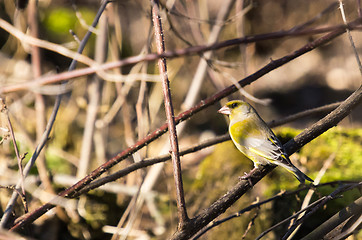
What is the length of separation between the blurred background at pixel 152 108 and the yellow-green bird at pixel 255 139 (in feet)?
1.04

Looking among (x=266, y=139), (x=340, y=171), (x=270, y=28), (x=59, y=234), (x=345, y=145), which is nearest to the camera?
(x=266, y=139)

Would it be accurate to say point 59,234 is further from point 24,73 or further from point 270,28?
point 270,28

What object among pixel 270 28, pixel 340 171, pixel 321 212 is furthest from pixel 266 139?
pixel 270 28

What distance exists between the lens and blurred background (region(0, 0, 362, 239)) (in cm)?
312

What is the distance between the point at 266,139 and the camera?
104 inches

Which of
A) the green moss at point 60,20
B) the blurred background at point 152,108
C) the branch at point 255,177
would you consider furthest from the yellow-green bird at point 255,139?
the green moss at point 60,20

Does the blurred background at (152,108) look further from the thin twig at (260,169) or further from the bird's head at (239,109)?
the bird's head at (239,109)

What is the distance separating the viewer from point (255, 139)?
2.68 metres

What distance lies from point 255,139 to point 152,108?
2.33 metres

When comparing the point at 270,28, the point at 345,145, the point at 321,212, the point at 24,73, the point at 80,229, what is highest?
the point at 24,73

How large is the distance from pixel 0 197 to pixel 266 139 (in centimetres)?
255

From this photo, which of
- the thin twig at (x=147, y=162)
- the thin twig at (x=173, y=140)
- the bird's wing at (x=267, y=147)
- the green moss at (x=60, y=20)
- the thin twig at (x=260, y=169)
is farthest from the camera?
the green moss at (x=60, y=20)

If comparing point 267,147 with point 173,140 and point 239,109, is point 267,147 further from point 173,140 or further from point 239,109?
point 173,140

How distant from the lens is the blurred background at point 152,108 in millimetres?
3119
